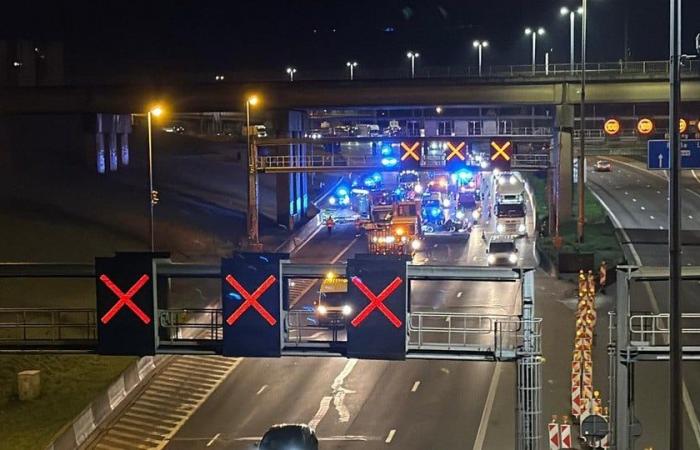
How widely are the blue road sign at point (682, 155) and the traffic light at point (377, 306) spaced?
471cm

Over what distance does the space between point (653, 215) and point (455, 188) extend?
17.0 meters

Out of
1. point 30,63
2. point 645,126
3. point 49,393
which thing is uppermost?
point 30,63

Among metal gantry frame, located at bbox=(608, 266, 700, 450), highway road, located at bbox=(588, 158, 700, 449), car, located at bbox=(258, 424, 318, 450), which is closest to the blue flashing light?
highway road, located at bbox=(588, 158, 700, 449)

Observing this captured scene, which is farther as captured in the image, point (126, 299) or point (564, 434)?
point (564, 434)

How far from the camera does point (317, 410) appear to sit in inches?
972

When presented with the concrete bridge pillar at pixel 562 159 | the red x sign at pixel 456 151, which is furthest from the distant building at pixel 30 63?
the concrete bridge pillar at pixel 562 159

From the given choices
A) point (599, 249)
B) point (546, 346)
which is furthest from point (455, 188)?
point (546, 346)

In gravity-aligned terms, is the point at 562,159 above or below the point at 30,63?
below

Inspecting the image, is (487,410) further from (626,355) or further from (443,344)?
(626,355)

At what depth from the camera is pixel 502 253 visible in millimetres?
44188

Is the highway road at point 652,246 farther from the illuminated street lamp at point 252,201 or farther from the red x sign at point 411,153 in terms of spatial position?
the illuminated street lamp at point 252,201

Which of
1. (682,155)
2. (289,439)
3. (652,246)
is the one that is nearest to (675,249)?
(682,155)

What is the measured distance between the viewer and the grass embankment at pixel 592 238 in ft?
147

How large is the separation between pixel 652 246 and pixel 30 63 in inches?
1925
